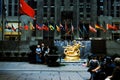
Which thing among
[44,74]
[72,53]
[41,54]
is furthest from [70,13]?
[44,74]

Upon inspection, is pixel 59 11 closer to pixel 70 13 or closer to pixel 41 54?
pixel 70 13

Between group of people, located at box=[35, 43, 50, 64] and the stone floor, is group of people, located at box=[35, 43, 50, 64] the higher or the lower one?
the higher one

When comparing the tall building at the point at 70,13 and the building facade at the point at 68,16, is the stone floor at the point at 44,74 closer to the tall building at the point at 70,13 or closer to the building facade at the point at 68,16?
the building facade at the point at 68,16

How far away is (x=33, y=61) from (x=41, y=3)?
196 feet

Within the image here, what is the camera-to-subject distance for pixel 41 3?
297ft

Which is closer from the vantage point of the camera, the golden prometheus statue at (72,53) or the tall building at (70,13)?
the golden prometheus statue at (72,53)

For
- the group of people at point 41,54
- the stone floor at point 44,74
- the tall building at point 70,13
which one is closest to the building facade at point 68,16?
the tall building at point 70,13

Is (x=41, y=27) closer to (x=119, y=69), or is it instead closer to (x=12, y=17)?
(x=12, y=17)

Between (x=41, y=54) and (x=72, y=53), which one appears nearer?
(x=41, y=54)

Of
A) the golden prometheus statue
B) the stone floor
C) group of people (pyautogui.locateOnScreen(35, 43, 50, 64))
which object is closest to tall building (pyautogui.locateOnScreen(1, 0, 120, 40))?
the golden prometheus statue

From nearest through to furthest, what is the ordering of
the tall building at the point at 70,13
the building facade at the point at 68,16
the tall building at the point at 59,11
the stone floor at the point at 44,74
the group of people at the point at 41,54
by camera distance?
the stone floor at the point at 44,74
the group of people at the point at 41,54
the building facade at the point at 68,16
the tall building at the point at 70,13
the tall building at the point at 59,11

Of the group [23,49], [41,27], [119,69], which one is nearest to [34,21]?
[41,27]

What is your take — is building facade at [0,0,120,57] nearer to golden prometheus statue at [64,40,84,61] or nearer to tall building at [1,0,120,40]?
tall building at [1,0,120,40]

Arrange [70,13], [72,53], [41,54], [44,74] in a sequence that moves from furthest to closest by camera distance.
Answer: [70,13]
[72,53]
[41,54]
[44,74]
